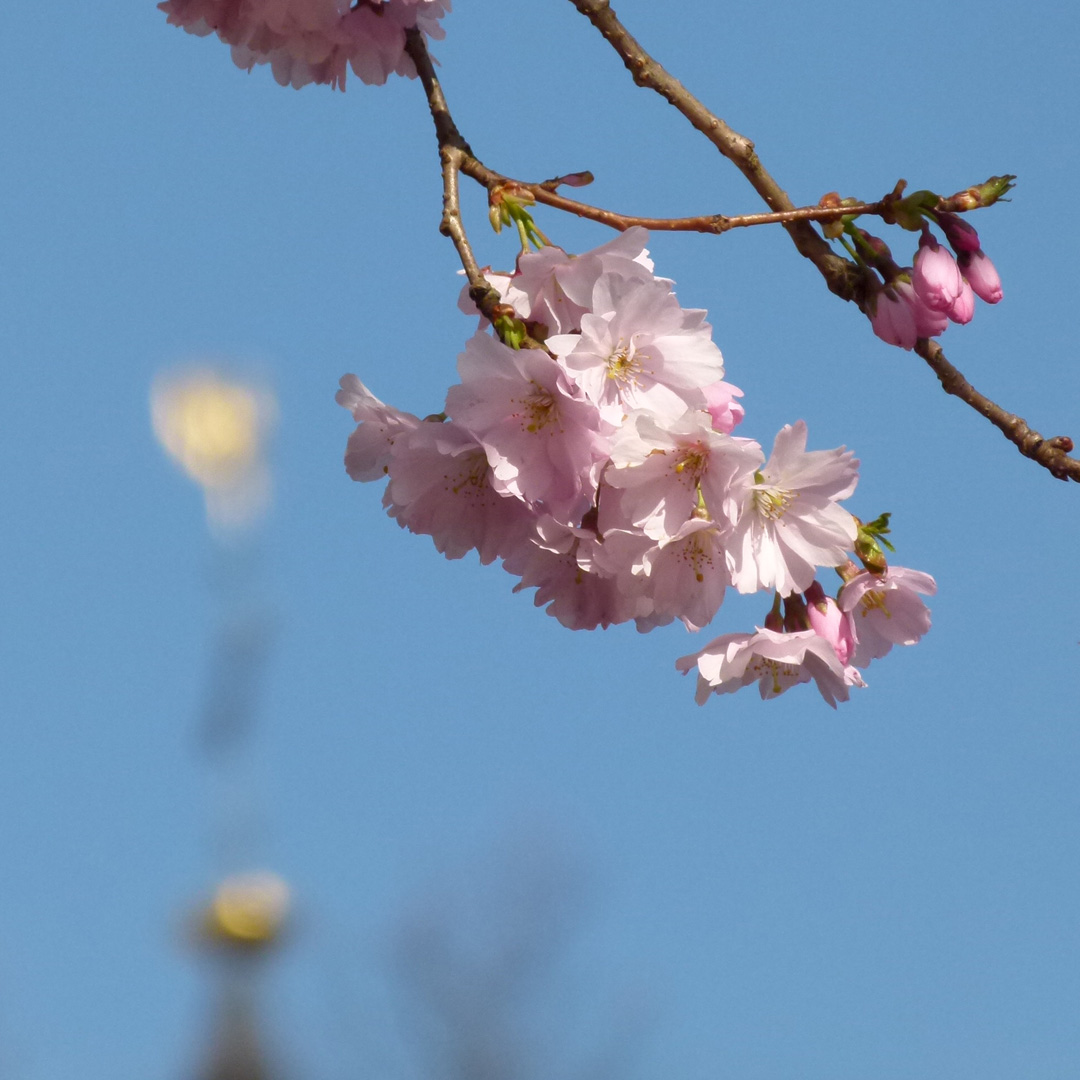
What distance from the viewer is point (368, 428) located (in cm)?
148

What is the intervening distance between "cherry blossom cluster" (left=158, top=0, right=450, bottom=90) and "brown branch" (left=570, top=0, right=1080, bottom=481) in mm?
436

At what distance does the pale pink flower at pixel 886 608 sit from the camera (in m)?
1.53

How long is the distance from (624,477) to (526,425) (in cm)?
11

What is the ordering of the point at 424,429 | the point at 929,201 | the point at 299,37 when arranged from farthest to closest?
the point at 299,37, the point at 929,201, the point at 424,429

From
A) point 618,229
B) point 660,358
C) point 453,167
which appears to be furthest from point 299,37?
point 660,358

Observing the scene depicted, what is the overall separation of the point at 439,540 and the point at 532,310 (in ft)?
0.98

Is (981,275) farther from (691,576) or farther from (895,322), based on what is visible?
(691,576)

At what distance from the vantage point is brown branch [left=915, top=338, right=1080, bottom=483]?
4.57 feet

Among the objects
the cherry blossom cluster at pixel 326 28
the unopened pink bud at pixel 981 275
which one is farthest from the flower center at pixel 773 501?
the cherry blossom cluster at pixel 326 28

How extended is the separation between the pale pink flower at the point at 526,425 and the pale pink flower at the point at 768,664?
31cm

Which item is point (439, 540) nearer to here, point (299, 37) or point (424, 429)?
point (424, 429)

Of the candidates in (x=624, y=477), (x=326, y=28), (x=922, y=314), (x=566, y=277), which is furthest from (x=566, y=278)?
(x=326, y=28)

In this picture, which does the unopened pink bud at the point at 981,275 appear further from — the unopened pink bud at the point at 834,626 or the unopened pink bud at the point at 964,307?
Answer: the unopened pink bud at the point at 834,626

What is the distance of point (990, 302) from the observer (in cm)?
154
